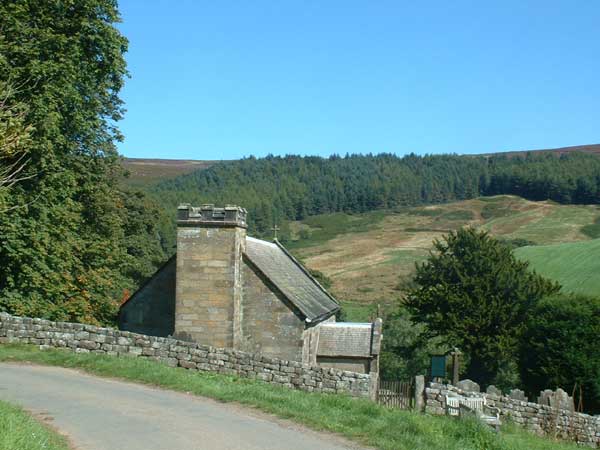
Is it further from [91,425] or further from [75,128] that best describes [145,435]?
[75,128]

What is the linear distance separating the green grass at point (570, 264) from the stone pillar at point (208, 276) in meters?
33.0

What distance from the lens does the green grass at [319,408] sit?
464 inches

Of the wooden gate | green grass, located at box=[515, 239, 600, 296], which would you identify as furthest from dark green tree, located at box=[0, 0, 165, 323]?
green grass, located at box=[515, 239, 600, 296]

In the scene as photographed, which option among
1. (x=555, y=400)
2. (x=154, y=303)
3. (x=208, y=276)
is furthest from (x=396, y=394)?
(x=154, y=303)

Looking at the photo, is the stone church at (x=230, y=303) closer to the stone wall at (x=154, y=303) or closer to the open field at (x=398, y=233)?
the stone wall at (x=154, y=303)

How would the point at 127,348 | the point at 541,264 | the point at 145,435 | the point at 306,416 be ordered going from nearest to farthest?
the point at 145,435, the point at 306,416, the point at 127,348, the point at 541,264

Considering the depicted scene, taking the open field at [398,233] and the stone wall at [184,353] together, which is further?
the open field at [398,233]

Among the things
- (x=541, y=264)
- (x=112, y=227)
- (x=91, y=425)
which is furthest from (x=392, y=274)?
(x=91, y=425)

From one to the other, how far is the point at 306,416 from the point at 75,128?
1663 centimetres

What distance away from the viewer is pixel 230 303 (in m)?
25.3

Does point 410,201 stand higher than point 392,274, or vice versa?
point 410,201

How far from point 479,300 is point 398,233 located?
90485mm

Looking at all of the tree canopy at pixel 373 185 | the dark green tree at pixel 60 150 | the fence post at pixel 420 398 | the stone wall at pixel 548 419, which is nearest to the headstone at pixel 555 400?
the stone wall at pixel 548 419

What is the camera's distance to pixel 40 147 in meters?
22.7
